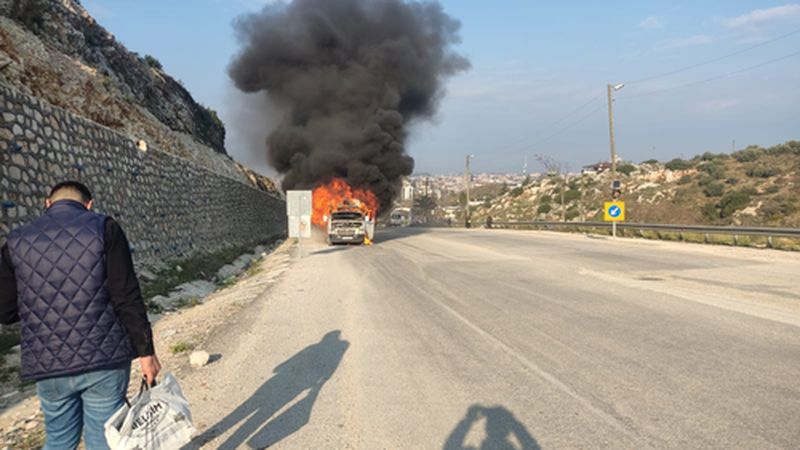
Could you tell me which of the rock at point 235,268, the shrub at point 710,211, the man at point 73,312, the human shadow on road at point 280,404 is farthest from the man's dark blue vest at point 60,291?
the shrub at point 710,211

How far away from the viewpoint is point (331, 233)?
26.1 metres

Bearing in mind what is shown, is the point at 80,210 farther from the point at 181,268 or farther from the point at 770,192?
the point at 770,192

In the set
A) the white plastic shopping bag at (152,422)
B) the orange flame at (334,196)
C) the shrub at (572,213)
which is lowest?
the white plastic shopping bag at (152,422)

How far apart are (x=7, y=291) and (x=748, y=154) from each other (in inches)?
2400

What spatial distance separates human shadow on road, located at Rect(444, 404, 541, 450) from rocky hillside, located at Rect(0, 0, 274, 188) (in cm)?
852

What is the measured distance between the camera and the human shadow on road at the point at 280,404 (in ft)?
13.4

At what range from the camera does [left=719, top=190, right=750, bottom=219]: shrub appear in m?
38.0

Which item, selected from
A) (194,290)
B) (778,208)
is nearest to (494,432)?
(194,290)

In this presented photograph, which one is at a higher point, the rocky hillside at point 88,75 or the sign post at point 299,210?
the rocky hillside at point 88,75

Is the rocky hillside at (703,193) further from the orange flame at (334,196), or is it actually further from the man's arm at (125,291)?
the man's arm at (125,291)

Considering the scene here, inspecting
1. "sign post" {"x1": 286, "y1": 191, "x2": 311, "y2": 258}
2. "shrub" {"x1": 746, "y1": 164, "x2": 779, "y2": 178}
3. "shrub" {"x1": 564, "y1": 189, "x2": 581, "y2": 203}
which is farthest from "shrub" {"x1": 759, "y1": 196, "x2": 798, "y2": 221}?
"sign post" {"x1": 286, "y1": 191, "x2": 311, "y2": 258}

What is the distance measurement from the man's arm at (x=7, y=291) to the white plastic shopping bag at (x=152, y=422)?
784 millimetres

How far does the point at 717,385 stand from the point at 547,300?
4627 millimetres

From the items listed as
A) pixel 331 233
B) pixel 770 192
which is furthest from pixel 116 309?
pixel 770 192
